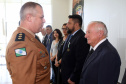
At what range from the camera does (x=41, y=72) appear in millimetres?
1218

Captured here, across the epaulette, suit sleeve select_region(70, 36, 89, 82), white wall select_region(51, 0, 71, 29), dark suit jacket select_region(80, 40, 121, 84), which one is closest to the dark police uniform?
the epaulette

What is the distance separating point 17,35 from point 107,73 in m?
0.94

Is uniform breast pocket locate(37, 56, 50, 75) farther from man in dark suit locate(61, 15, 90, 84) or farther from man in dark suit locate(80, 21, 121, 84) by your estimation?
man in dark suit locate(61, 15, 90, 84)

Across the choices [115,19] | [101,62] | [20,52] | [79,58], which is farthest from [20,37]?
[115,19]

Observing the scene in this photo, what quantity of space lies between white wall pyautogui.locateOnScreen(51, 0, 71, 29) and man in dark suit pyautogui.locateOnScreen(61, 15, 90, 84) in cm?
375

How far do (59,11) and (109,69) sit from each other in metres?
5.22

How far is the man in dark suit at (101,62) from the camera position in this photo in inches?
52.7

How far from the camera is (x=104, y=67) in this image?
1353mm

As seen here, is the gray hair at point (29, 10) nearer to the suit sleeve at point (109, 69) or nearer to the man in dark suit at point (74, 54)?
the suit sleeve at point (109, 69)

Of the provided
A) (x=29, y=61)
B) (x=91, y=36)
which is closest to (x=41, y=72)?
(x=29, y=61)

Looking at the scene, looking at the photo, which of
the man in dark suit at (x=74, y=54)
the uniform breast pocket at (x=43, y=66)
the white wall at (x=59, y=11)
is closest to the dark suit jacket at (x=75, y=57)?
the man in dark suit at (x=74, y=54)

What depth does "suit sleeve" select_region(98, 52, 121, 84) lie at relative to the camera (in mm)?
Answer: 1335

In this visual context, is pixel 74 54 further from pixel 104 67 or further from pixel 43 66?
pixel 43 66

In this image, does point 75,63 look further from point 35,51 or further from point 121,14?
point 35,51
